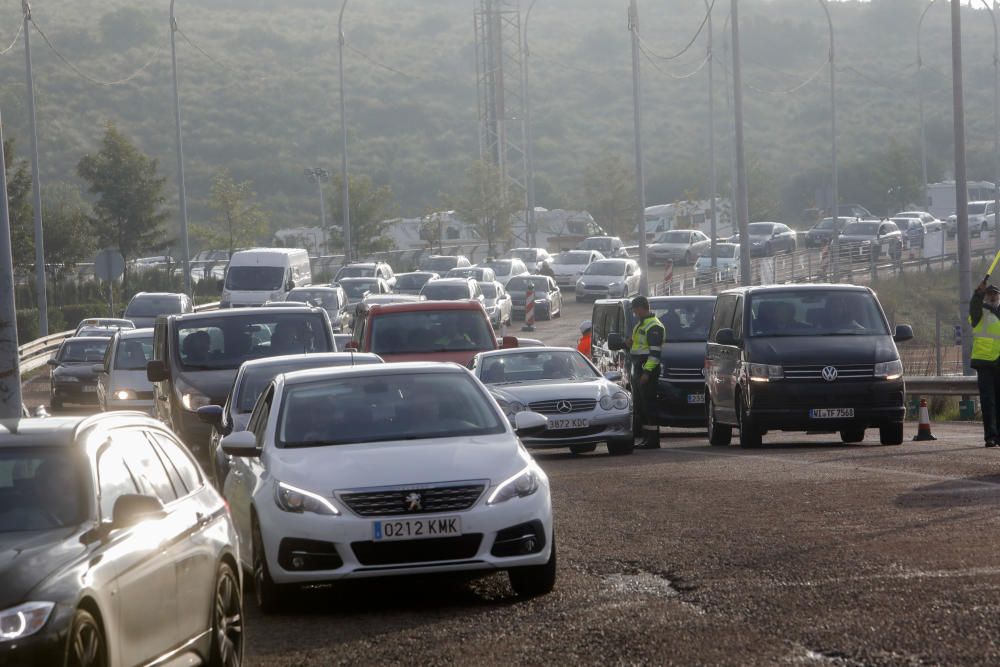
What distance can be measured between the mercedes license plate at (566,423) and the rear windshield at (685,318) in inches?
223

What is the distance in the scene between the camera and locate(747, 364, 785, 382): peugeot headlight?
781 inches

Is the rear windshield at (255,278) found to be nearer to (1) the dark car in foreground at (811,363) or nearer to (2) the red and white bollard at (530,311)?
(2) the red and white bollard at (530,311)

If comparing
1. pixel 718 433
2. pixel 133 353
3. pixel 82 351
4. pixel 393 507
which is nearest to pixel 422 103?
pixel 82 351

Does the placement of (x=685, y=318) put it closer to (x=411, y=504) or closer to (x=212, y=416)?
(x=212, y=416)

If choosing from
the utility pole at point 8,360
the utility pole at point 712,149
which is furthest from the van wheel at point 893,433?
the utility pole at point 712,149

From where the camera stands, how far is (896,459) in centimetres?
1720

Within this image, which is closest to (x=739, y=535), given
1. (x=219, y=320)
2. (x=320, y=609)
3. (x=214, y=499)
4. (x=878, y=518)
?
(x=878, y=518)

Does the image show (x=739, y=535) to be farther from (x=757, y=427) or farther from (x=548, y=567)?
(x=757, y=427)

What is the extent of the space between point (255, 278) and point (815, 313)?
112ft

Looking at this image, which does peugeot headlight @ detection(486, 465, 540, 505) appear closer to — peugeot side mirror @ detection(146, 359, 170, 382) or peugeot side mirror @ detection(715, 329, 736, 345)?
peugeot side mirror @ detection(146, 359, 170, 382)

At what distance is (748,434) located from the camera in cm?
2022

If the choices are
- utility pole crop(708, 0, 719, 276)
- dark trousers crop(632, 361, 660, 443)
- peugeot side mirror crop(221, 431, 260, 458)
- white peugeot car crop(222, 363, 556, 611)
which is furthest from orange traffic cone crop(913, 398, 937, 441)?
utility pole crop(708, 0, 719, 276)

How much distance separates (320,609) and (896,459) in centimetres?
893

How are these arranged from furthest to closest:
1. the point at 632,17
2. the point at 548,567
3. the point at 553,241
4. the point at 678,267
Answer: the point at 553,241 → the point at 678,267 → the point at 632,17 → the point at 548,567
